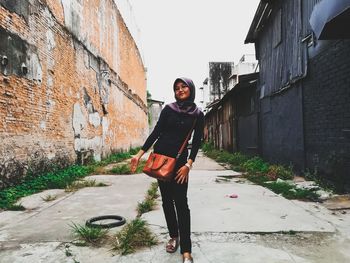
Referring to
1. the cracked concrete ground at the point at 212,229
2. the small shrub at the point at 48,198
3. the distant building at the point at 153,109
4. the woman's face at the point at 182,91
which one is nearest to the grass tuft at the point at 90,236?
the cracked concrete ground at the point at 212,229

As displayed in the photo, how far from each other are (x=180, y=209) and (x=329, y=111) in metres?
4.46

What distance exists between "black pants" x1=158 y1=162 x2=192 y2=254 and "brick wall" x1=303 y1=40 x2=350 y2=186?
3.71 m

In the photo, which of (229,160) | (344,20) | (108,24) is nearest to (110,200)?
(344,20)

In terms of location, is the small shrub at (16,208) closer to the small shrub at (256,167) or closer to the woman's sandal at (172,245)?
the woman's sandal at (172,245)

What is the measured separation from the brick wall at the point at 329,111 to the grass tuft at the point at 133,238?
373 centimetres

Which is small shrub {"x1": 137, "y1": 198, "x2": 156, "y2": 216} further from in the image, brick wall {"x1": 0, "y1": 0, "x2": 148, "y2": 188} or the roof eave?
the roof eave

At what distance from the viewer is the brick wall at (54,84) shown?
18.7 ft

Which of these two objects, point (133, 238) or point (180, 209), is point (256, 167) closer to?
point (133, 238)

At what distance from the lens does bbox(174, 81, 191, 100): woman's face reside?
2.82m

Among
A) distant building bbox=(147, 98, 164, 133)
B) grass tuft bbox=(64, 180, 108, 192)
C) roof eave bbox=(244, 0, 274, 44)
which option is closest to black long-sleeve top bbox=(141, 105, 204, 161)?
grass tuft bbox=(64, 180, 108, 192)

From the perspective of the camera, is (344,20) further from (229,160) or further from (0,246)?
(229,160)

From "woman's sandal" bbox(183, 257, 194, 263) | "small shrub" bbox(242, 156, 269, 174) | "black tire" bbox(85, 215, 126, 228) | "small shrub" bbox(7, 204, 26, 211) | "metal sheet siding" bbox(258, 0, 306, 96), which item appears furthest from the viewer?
"small shrub" bbox(242, 156, 269, 174)

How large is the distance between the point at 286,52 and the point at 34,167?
668 cm

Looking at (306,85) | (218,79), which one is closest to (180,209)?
(306,85)
